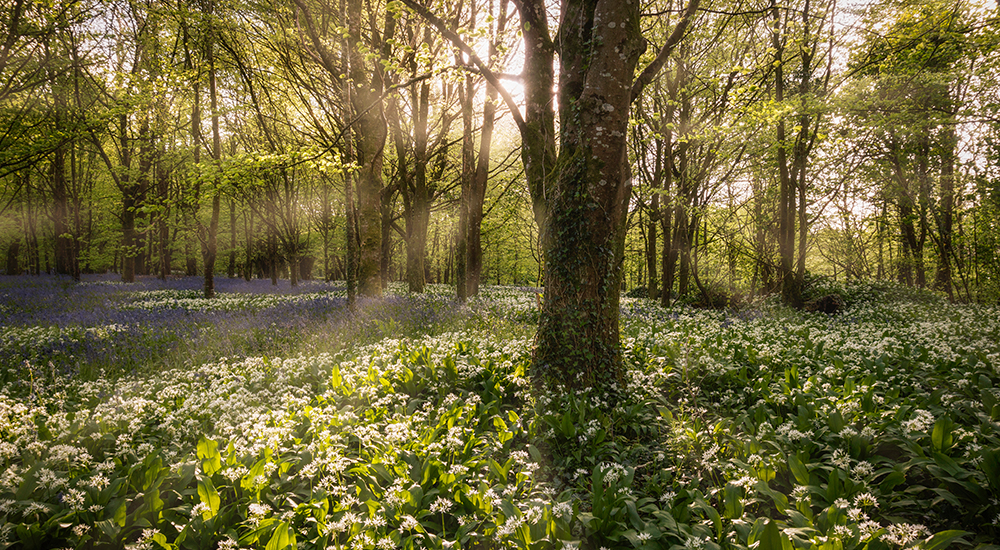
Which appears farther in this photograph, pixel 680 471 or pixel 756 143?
pixel 756 143

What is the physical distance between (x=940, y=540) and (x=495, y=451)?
2.81 metres

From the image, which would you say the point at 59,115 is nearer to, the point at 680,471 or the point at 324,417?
the point at 324,417

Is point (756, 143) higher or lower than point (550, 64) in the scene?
higher

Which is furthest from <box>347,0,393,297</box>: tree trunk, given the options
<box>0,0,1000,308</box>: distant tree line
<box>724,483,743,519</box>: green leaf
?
<box>724,483,743,519</box>: green leaf

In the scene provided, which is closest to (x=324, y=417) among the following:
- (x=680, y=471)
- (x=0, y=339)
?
(x=680, y=471)

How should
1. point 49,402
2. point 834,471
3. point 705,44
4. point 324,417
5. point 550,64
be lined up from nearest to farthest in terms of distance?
point 834,471 < point 324,417 < point 49,402 < point 550,64 < point 705,44

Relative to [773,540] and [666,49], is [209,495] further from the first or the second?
[666,49]

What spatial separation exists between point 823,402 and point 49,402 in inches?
327

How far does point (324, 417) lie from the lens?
352 cm

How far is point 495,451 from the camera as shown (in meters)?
3.61

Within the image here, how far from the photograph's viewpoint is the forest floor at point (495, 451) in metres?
2.37

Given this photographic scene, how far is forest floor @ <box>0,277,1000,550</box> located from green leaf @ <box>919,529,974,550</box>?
0.01 meters

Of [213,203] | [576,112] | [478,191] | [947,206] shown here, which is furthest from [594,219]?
[947,206]

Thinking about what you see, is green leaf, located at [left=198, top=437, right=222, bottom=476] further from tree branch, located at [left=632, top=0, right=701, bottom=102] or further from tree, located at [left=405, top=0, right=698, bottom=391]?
tree branch, located at [left=632, top=0, right=701, bottom=102]
